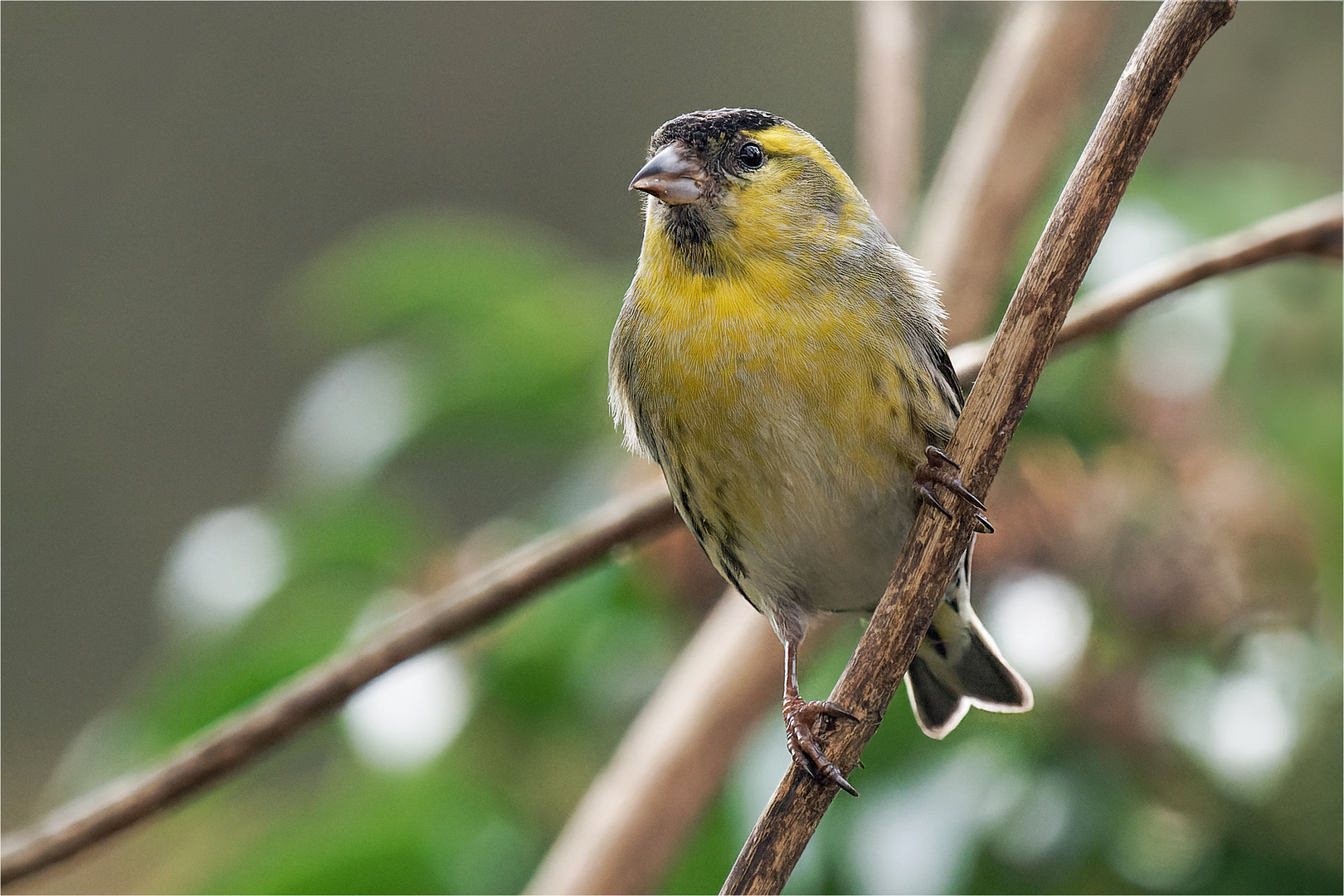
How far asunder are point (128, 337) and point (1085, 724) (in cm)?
324

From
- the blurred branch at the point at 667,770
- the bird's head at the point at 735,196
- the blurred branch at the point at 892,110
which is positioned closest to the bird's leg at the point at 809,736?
the blurred branch at the point at 667,770

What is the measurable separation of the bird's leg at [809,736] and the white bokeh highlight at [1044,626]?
268 millimetres

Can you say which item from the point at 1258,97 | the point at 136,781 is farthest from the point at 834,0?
the point at 136,781

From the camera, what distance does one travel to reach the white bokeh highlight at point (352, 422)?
1.60 m

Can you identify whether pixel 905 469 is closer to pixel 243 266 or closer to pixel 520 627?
pixel 520 627

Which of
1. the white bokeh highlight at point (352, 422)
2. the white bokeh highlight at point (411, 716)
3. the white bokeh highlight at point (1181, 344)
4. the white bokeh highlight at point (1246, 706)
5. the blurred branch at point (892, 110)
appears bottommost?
the white bokeh highlight at point (1246, 706)

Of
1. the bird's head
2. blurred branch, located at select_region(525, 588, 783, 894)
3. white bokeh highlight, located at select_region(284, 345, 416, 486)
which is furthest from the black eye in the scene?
white bokeh highlight, located at select_region(284, 345, 416, 486)

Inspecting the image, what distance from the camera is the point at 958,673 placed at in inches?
49.0

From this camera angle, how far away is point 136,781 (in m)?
1.06

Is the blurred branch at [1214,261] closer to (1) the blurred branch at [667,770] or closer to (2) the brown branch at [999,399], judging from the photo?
(2) the brown branch at [999,399]

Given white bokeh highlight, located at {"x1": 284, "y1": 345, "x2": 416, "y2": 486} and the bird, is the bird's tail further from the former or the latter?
white bokeh highlight, located at {"x1": 284, "y1": 345, "x2": 416, "y2": 486}

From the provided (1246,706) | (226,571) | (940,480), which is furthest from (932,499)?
(226,571)

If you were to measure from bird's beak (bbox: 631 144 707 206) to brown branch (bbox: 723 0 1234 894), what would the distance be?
385 millimetres

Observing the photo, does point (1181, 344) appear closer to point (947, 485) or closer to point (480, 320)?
point (947, 485)
